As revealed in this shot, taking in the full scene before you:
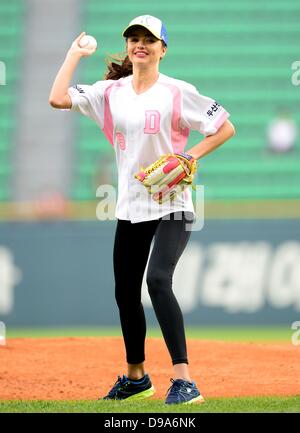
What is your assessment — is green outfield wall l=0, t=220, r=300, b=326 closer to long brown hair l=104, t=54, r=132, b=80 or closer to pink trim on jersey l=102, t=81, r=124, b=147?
long brown hair l=104, t=54, r=132, b=80

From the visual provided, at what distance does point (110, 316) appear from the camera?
34.8ft

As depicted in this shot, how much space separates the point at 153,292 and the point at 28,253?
615 centimetres

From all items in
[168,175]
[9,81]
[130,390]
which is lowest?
[130,390]

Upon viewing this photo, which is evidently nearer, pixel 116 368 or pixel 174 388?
pixel 174 388

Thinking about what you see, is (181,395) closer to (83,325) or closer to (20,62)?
(83,325)

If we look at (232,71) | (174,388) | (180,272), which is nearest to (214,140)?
(174,388)

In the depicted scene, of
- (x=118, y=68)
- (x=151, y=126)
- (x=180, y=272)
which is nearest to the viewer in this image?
(x=151, y=126)

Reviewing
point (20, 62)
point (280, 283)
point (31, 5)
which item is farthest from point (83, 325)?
point (31, 5)

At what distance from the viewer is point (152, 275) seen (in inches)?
174

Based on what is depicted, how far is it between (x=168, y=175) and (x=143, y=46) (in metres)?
0.67

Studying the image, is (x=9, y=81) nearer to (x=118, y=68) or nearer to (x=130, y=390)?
(x=118, y=68)

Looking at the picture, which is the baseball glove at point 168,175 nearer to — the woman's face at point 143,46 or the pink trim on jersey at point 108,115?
the pink trim on jersey at point 108,115

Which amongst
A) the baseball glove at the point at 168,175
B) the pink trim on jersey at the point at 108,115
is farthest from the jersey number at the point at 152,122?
the pink trim on jersey at the point at 108,115

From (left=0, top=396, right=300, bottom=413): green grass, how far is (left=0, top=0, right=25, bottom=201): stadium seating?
7818 mm
